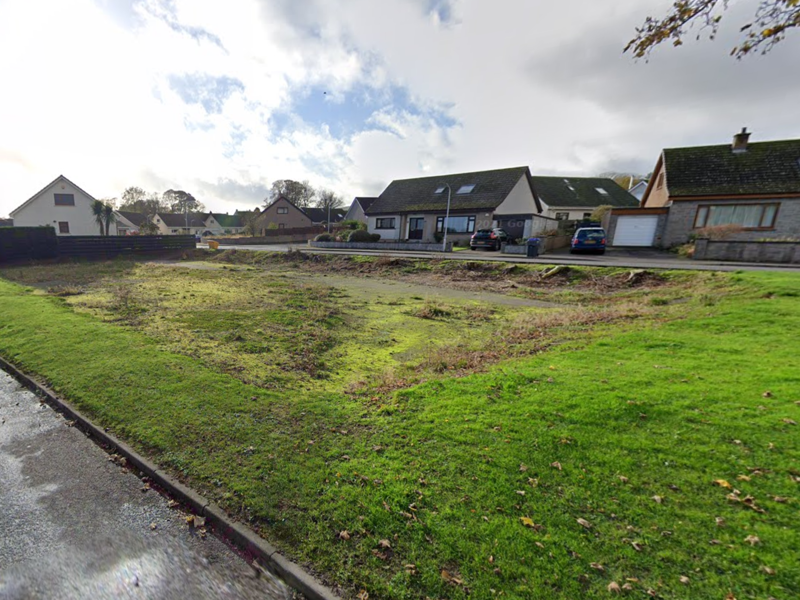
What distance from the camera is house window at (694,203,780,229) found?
23375mm

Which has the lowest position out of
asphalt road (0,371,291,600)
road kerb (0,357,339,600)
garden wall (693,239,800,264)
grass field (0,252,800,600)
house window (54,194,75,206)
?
asphalt road (0,371,291,600)

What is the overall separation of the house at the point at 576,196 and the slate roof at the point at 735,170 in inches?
618

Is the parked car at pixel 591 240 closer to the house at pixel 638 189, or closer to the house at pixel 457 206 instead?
the house at pixel 457 206

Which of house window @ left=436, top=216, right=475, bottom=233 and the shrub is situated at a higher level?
house window @ left=436, top=216, right=475, bottom=233

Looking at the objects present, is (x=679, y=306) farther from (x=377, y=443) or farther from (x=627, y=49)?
(x=377, y=443)

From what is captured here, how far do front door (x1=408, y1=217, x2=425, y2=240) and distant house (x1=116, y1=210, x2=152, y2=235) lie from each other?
172ft

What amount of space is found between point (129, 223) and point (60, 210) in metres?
25.6

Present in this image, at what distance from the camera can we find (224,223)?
94375 millimetres

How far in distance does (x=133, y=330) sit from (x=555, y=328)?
1029 centimetres

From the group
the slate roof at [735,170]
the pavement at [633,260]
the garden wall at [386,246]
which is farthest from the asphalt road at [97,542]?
the slate roof at [735,170]

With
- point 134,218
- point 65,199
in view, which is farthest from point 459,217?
point 134,218

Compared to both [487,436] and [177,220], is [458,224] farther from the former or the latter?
[177,220]

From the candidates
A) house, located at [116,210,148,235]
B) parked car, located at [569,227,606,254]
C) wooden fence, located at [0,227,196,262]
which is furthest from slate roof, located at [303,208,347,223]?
parked car, located at [569,227,606,254]

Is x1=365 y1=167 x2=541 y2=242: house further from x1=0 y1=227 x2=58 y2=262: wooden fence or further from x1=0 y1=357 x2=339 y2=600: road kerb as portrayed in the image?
x1=0 y1=357 x2=339 y2=600: road kerb
